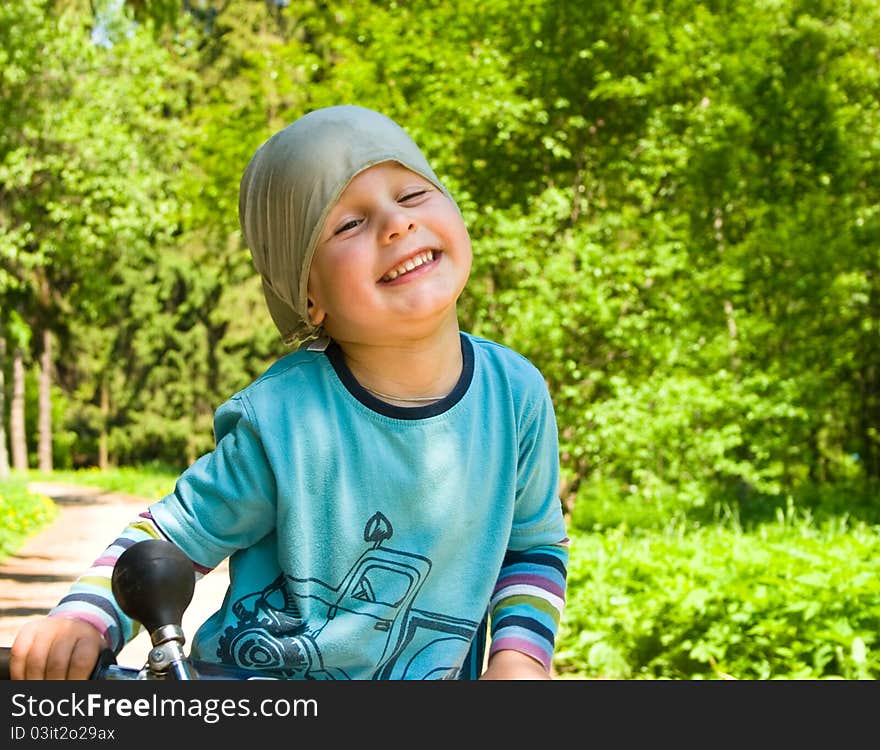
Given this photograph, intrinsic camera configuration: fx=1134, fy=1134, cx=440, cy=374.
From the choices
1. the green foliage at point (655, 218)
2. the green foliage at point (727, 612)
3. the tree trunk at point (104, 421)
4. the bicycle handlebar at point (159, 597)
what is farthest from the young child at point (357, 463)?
the tree trunk at point (104, 421)

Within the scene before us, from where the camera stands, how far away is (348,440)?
137 centimetres

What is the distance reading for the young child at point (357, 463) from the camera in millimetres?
1338

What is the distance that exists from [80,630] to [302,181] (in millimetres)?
570

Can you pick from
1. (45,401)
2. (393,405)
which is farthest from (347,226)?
(45,401)

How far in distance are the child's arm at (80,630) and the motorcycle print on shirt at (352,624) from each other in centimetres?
14

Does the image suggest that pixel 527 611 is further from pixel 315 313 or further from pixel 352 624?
pixel 315 313

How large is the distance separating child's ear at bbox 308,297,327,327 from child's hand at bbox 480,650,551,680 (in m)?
0.47

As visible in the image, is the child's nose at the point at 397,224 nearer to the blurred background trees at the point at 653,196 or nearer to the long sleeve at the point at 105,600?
the long sleeve at the point at 105,600

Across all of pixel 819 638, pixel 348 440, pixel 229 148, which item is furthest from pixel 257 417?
pixel 229 148

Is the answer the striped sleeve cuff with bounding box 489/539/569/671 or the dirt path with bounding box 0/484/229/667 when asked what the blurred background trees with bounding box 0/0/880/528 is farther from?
the striped sleeve cuff with bounding box 489/539/569/671

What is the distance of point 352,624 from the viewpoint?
1.33m

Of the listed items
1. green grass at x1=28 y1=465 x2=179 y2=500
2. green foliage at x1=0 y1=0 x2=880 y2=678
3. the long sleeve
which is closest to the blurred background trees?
green foliage at x1=0 y1=0 x2=880 y2=678

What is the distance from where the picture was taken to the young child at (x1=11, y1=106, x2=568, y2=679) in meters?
1.34
